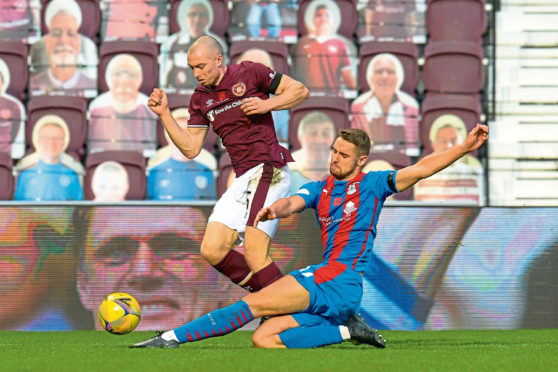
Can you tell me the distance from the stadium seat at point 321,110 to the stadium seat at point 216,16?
1.28m

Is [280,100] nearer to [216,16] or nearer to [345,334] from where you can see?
[345,334]

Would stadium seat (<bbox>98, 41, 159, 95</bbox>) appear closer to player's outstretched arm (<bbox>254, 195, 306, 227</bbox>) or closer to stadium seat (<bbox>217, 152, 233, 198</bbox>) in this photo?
stadium seat (<bbox>217, 152, 233, 198</bbox>)

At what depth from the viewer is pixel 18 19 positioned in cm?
952

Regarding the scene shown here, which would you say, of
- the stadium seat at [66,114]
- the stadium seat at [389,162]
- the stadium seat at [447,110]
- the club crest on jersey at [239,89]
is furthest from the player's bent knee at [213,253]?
the stadium seat at [447,110]

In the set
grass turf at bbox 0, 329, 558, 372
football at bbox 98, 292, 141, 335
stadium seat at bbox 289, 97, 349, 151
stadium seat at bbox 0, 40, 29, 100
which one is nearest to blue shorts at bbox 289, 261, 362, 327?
grass turf at bbox 0, 329, 558, 372

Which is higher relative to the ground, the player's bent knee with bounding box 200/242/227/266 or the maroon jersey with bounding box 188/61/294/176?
the maroon jersey with bounding box 188/61/294/176

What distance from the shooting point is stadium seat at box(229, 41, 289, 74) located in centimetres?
899

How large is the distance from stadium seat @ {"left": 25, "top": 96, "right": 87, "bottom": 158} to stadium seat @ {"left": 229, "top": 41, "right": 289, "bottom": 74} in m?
1.52

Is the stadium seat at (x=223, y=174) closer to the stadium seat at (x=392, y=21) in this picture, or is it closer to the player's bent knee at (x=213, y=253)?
the stadium seat at (x=392, y=21)

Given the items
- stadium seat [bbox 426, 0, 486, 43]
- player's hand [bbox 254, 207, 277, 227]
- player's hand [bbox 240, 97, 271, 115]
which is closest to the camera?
player's hand [bbox 254, 207, 277, 227]

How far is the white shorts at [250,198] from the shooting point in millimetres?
5172

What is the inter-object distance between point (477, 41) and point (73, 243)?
488 cm

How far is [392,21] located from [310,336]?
577 centimetres

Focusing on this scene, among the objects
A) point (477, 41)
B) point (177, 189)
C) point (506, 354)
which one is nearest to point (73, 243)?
point (177, 189)
